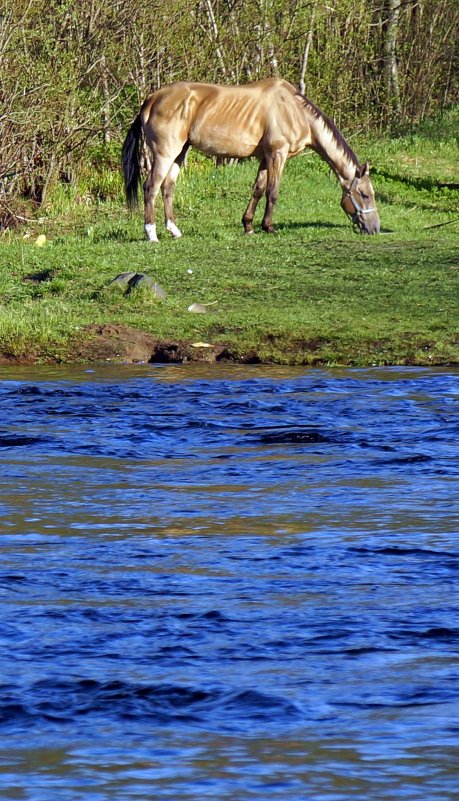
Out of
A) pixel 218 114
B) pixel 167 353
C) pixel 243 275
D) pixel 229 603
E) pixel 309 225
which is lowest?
pixel 229 603

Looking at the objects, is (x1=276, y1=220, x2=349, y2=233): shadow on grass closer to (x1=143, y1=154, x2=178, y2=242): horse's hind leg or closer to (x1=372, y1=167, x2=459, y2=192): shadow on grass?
(x1=143, y1=154, x2=178, y2=242): horse's hind leg

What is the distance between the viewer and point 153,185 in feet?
54.3

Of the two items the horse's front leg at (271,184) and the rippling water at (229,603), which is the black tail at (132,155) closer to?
the horse's front leg at (271,184)

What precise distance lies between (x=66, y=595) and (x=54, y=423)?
3514mm

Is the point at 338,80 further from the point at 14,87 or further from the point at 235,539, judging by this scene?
the point at 235,539

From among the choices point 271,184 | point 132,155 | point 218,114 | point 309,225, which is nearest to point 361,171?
point 309,225

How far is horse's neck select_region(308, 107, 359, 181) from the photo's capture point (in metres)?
17.1

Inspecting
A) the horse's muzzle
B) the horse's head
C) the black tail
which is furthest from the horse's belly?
the horse's muzzle

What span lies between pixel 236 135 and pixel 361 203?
1621 mm

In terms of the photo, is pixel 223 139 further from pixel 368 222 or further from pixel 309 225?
pixel 368 222

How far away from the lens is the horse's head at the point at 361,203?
16.9 meters

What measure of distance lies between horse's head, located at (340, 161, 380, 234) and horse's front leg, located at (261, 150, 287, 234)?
33.2 inches

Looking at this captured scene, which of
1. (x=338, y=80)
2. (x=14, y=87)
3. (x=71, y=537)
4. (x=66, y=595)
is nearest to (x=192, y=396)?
(x=71, y=537)

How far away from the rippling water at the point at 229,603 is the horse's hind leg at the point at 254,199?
8.23 metres
